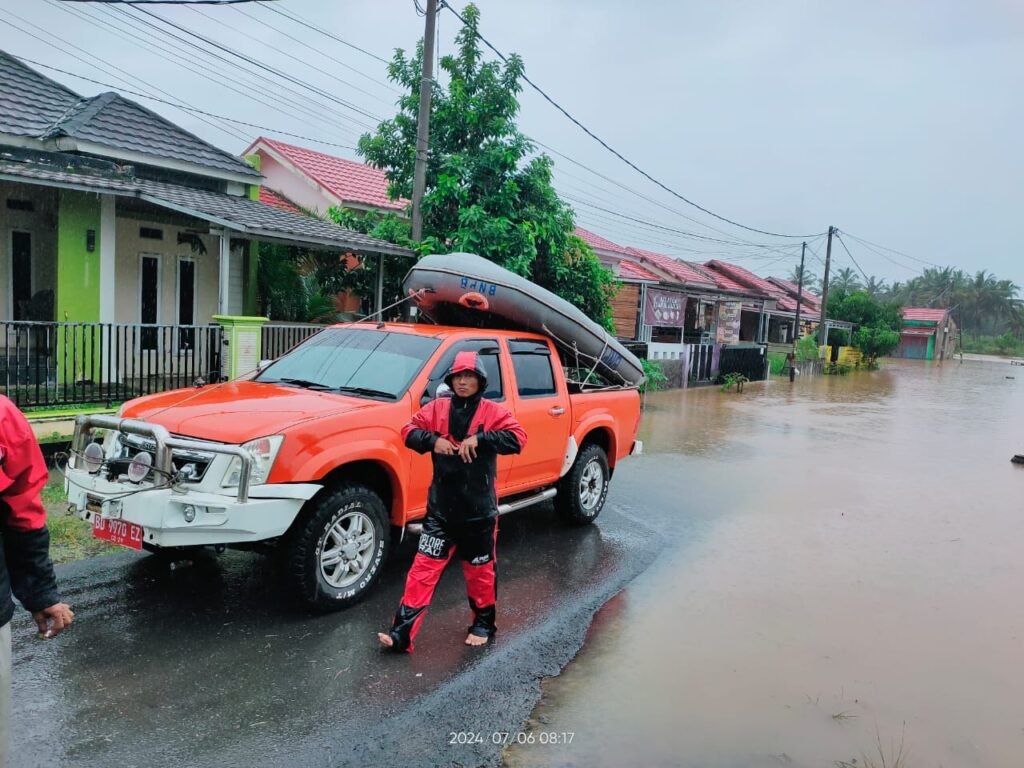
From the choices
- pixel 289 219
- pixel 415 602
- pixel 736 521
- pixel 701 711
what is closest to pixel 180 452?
pixel 415 602

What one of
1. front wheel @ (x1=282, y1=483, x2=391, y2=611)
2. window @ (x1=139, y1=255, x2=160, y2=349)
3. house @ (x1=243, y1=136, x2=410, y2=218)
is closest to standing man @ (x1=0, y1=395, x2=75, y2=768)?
front wheel @ (x1=282, y1=483, x2=391, y2=611)

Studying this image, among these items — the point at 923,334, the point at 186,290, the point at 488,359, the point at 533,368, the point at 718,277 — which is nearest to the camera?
the point at 488,359

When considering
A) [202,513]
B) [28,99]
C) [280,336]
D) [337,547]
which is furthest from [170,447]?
[28,99]

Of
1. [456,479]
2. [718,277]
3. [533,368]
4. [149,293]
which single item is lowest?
[456,479]

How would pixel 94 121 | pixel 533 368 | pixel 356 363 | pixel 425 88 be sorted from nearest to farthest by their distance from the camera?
pixel 356 363, pixel 533 368, pixel 94 121, pixel 425 88

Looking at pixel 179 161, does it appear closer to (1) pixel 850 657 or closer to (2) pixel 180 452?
(2) pixel 180 452

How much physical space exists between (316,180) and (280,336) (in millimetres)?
8911

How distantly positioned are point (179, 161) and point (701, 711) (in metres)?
12.2

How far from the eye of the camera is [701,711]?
3.97m

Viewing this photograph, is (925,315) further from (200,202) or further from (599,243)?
(200,202)

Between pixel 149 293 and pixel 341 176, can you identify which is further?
pixel 341 176

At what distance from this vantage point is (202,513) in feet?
13.7

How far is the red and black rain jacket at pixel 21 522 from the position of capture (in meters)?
2.43

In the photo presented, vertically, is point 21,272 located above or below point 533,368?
above
